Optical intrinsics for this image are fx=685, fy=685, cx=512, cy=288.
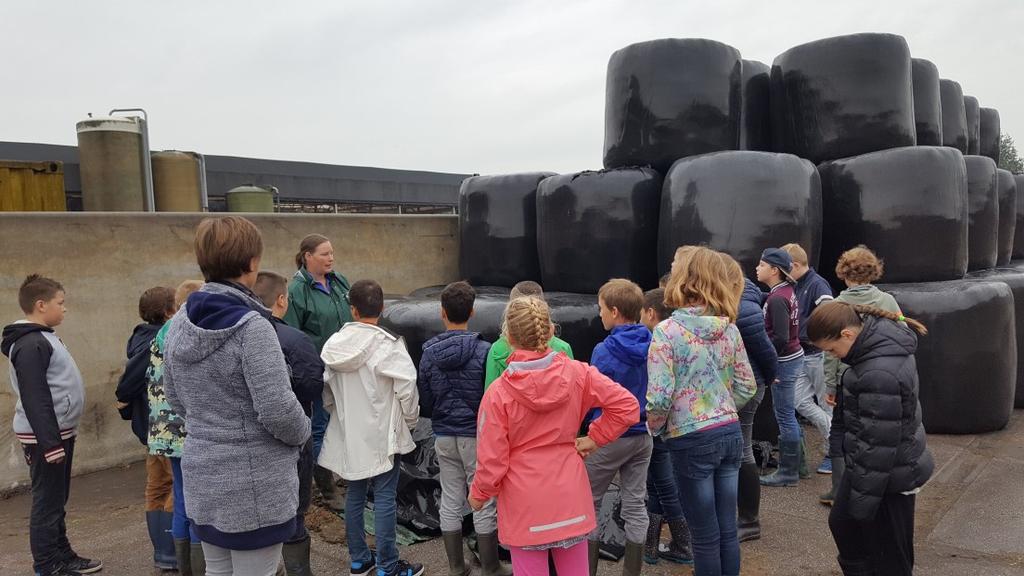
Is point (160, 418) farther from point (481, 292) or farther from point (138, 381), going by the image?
point (481, 292)

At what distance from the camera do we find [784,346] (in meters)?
4.25

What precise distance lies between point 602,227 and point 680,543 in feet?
9.04

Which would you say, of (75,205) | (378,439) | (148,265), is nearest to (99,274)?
(148,265)

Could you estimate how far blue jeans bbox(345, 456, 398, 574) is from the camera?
3314 mm

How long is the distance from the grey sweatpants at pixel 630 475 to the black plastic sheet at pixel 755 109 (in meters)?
4.32

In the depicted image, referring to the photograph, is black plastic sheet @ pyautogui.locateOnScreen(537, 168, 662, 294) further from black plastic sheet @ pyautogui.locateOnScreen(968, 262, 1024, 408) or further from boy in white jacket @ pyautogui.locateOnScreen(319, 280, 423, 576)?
black plastic sheet @ pyautogui.locateOnScreen(968, 262, 1024, 408)

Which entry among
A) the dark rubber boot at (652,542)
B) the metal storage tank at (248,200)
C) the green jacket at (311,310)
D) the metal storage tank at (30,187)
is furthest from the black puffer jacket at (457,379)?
the metal storage tank at (248,200)

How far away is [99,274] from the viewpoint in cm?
531

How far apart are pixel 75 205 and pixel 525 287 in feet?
32.2

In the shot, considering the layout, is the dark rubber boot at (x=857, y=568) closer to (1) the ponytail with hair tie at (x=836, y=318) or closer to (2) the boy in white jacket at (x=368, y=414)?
(1) the ponytail with hair tie at (x=836, y=318)

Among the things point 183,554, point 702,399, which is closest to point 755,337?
point 702,399

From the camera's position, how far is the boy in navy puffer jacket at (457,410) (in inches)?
127

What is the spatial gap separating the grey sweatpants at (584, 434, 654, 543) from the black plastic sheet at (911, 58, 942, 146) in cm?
538

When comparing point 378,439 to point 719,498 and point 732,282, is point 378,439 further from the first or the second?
point 732,282
